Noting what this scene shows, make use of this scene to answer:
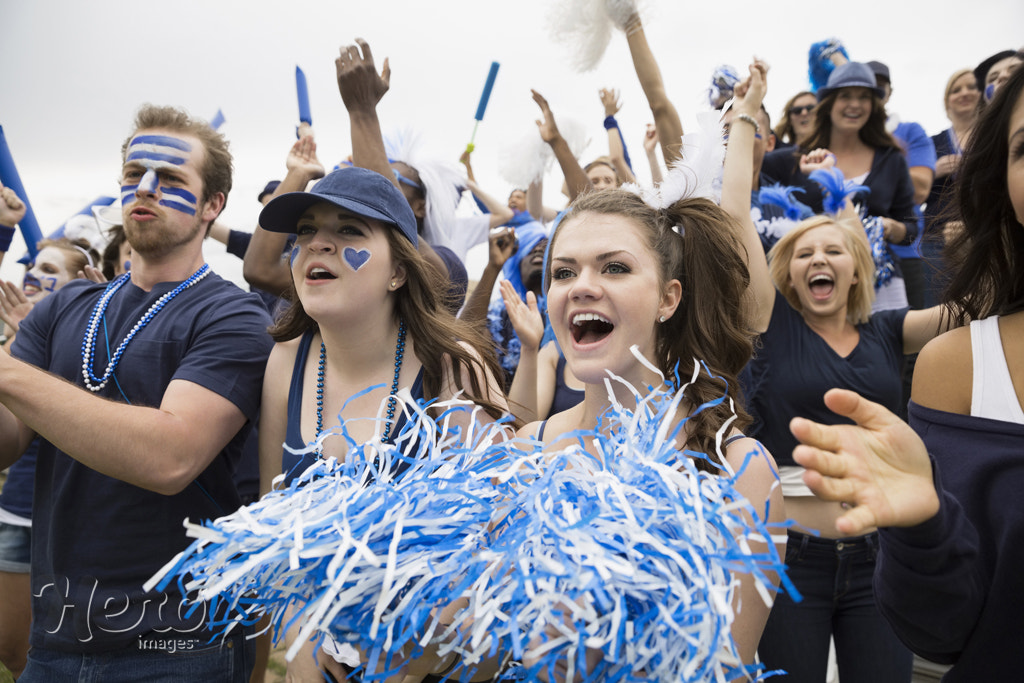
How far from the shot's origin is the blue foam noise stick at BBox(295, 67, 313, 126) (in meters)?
4.33

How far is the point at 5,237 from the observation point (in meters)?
3.03

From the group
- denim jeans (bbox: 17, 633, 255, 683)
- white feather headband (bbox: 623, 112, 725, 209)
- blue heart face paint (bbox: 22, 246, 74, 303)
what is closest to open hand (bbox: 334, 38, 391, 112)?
white feather headband (bbox: 623, 112, 725, 209)

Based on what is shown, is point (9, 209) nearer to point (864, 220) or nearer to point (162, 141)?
point (162, 141)

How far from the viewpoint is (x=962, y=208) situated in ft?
6.00

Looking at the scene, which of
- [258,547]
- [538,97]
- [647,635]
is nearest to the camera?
[647,635]

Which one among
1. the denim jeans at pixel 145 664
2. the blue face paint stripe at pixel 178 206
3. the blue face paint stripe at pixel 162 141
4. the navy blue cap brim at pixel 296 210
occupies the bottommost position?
the denim jeans at pixel 145 664

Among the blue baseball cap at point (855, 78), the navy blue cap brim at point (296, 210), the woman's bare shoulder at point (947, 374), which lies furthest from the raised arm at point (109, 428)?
the blue baseball cap at point (855, 78)

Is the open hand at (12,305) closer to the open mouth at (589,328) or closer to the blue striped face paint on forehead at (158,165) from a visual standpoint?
the blue striped face paint on forehead at (158,165)

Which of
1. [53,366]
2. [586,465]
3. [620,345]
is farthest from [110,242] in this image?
[586,465]

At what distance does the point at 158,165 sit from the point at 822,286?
8.90ft

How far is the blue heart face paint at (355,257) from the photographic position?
7.18ft

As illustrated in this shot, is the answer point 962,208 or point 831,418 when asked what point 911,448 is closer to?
point 962,208

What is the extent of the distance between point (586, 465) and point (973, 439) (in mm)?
870

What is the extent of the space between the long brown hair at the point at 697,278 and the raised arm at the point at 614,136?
3.24 metres
